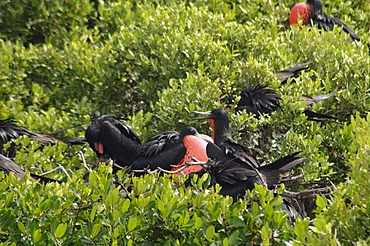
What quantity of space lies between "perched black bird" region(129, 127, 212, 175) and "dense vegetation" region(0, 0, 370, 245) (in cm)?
27

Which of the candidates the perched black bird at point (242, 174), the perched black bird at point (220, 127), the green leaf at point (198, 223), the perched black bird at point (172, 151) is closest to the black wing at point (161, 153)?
the perched black bird at point (172, 151)

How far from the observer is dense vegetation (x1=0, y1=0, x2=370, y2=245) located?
3.75 m

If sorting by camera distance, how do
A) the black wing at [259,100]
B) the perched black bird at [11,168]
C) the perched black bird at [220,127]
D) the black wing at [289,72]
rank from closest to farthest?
the perched black bird at [11,168] < the perched black bird at [220,127] < the black wing at [259,100] < the black wing at [289,72]

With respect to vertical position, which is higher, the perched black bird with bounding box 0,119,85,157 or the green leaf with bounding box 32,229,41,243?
the green leaf with bounding box 32,229,41,243

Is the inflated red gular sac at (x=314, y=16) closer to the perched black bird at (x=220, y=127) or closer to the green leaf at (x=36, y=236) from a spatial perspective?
the perched black bird at (x=220, y=127)

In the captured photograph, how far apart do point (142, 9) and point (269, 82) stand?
2232mm

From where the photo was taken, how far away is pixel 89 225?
12.4ft

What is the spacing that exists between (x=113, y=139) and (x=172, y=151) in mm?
716

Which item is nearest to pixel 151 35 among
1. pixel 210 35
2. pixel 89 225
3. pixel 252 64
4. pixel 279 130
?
pixel 210 35

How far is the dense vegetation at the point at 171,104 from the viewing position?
3746 mm

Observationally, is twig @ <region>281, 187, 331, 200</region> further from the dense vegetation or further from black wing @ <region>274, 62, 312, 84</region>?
black wing @ <region>274, 62, 312, 84</region>

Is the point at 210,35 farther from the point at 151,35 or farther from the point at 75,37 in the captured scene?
the point at 75,37

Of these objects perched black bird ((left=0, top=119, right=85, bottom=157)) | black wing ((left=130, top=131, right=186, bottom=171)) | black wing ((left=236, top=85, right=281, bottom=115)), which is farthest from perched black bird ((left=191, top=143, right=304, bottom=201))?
perched black bird ((left=0, top=119, right=85, bottom=157))

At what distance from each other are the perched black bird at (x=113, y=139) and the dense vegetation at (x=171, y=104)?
122mm
